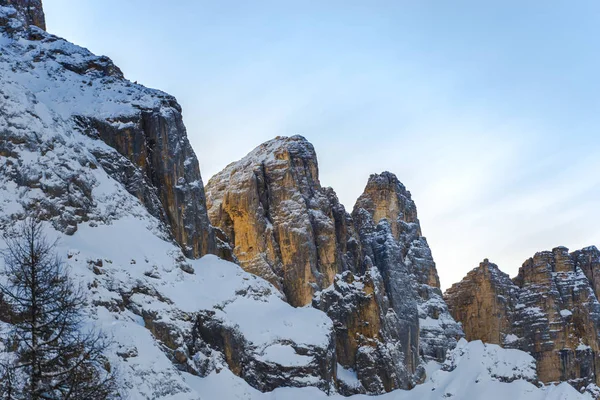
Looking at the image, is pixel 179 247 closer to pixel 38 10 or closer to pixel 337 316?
pixel 337 316

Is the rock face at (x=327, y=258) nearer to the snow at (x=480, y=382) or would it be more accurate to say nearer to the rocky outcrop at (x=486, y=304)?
the snow at (x=480, y=382)

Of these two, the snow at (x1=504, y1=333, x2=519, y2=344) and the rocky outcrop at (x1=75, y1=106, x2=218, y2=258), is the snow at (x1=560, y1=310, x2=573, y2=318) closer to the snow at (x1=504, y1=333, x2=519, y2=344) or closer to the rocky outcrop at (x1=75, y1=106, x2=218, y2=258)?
the snow at (x1=504, y1=333, x2=519, y2=344)

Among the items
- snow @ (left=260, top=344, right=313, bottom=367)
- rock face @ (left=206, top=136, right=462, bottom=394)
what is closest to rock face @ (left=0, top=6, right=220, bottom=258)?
→ snow @ (left=260, top=344, right=313, bottom=367)

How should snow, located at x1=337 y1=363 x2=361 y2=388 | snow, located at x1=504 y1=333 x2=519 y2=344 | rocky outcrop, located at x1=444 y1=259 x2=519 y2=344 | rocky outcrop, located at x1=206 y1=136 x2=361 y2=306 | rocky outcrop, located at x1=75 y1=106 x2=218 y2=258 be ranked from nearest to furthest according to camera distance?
rocky outcrop, located at x1=75 y1=106 x2=218 y2=258 < snow, located at x1=337 y1=363 x2=361 y2=388 < rocky outcrop, located at x1=206 y1=136 x2=361 y2=306 < snow, located at x1=504 y1=333 x2=519 y2=344 < rocky outcrop, located at x1=444 y1=259 x2=519 y2=344

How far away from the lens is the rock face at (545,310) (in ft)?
467

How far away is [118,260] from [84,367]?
4750cm

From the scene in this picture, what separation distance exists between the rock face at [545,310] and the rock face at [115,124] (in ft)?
235

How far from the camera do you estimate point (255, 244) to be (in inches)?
4176

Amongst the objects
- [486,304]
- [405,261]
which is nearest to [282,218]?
[405,261]

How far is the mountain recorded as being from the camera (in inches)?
2532

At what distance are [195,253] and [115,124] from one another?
1342cm

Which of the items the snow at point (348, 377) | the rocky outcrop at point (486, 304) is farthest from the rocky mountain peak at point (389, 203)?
the snow at point (348, 377)

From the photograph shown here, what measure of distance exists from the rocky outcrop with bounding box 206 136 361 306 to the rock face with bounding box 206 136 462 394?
123 millimetres

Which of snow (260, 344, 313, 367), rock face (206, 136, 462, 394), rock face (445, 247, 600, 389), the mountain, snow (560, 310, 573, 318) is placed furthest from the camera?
snow (560, 310, 573, 318)
